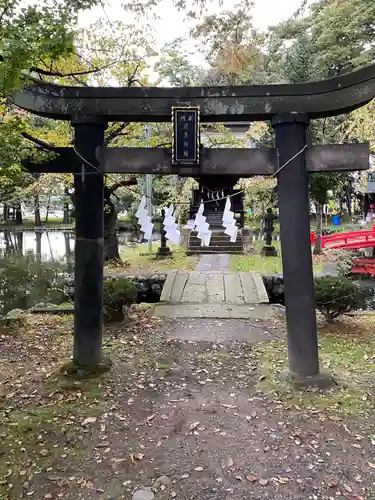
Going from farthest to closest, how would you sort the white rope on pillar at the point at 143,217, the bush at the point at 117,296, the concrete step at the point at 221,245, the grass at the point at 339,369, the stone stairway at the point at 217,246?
the concrete step at the point at 221,245, the stone stairway at the point at 217,246, the bush at the point at 117,296, the white rope on pillar at the point at 143,217, the grass at the point at 339,369

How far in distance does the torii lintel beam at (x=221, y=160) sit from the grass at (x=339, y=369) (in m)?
2.82

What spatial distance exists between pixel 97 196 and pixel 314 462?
405 centimetres

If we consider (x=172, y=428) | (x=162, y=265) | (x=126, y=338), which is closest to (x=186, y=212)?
(x=162, y=265)

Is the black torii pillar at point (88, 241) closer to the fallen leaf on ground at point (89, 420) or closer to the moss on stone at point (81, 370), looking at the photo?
the moss on stone at point (81, 370)

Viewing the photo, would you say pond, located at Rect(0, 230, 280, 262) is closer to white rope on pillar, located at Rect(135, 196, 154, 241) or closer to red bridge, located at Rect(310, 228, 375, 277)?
red bridge, located at Rect(310, 228, 375, 277)

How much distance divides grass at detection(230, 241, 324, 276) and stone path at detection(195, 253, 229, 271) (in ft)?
0.88

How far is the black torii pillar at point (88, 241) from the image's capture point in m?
5.65

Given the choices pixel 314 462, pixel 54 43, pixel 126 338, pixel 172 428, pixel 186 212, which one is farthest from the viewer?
pixel 186 212

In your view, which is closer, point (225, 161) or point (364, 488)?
point (364, 488)

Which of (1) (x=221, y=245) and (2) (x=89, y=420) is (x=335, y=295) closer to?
(2) (x=89, y=420)

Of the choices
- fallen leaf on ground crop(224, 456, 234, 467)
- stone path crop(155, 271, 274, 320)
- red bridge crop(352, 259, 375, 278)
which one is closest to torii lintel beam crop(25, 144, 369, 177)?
fallen leaf on ground crop(224, 456, 234, 467)

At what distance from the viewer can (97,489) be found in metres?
3.61

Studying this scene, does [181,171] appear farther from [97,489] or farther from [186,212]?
[186,212]

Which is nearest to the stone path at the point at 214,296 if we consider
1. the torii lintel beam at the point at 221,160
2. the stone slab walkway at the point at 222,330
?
the stone slab walkway at the point at 222,330
